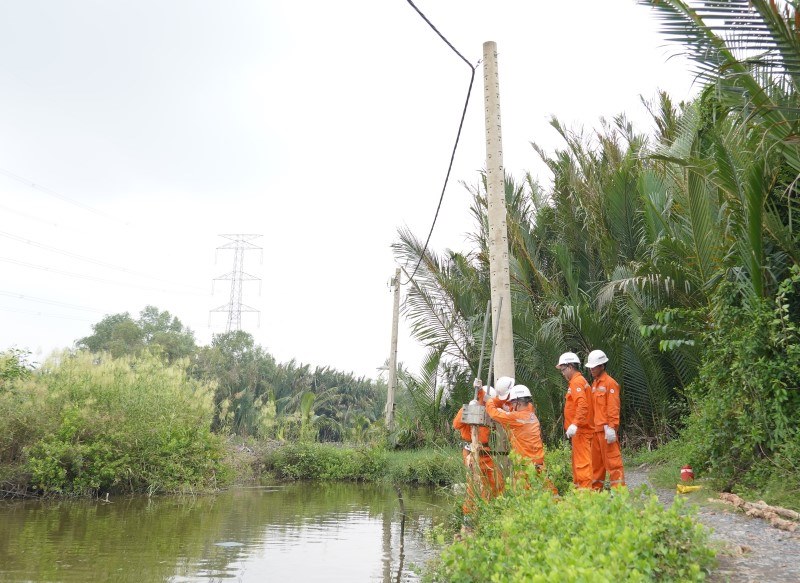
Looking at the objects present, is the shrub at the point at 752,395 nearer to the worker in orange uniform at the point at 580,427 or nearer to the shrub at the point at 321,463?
the worker in orange uniform at the point at 580,427

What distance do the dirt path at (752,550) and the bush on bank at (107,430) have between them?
13074 millimetres

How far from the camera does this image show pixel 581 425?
28.1ft

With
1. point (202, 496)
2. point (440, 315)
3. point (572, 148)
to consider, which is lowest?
point (202, 496)

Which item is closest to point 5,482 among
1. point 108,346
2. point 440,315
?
point 440,315

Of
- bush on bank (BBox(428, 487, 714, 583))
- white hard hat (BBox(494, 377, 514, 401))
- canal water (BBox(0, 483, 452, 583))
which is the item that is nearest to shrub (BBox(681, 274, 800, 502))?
white hard hat (BBox(494, 377, 514, 401))

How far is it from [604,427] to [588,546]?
464 cm

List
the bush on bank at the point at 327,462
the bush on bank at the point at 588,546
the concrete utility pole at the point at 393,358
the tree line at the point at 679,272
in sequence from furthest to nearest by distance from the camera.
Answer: the concrete utility pole at the point at 393,358 → the bush on bank at the point at 327,462 → the tree line at the point at 679,272 → the bush on bank at the point at 588,546

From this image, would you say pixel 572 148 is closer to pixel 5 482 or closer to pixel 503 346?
pixel 503 346

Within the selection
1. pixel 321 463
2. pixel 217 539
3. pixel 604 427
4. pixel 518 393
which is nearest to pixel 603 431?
pixel 604 427

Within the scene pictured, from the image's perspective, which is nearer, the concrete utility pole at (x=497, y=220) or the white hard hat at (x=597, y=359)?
the white hard hat at (x=597, y=359)

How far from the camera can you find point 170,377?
17.9 metres

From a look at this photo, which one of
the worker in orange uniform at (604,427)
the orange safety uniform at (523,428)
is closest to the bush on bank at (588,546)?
the orange safety uniform at (523,428)

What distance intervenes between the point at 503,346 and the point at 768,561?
444 centimetres

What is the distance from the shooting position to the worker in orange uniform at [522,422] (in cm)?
812
